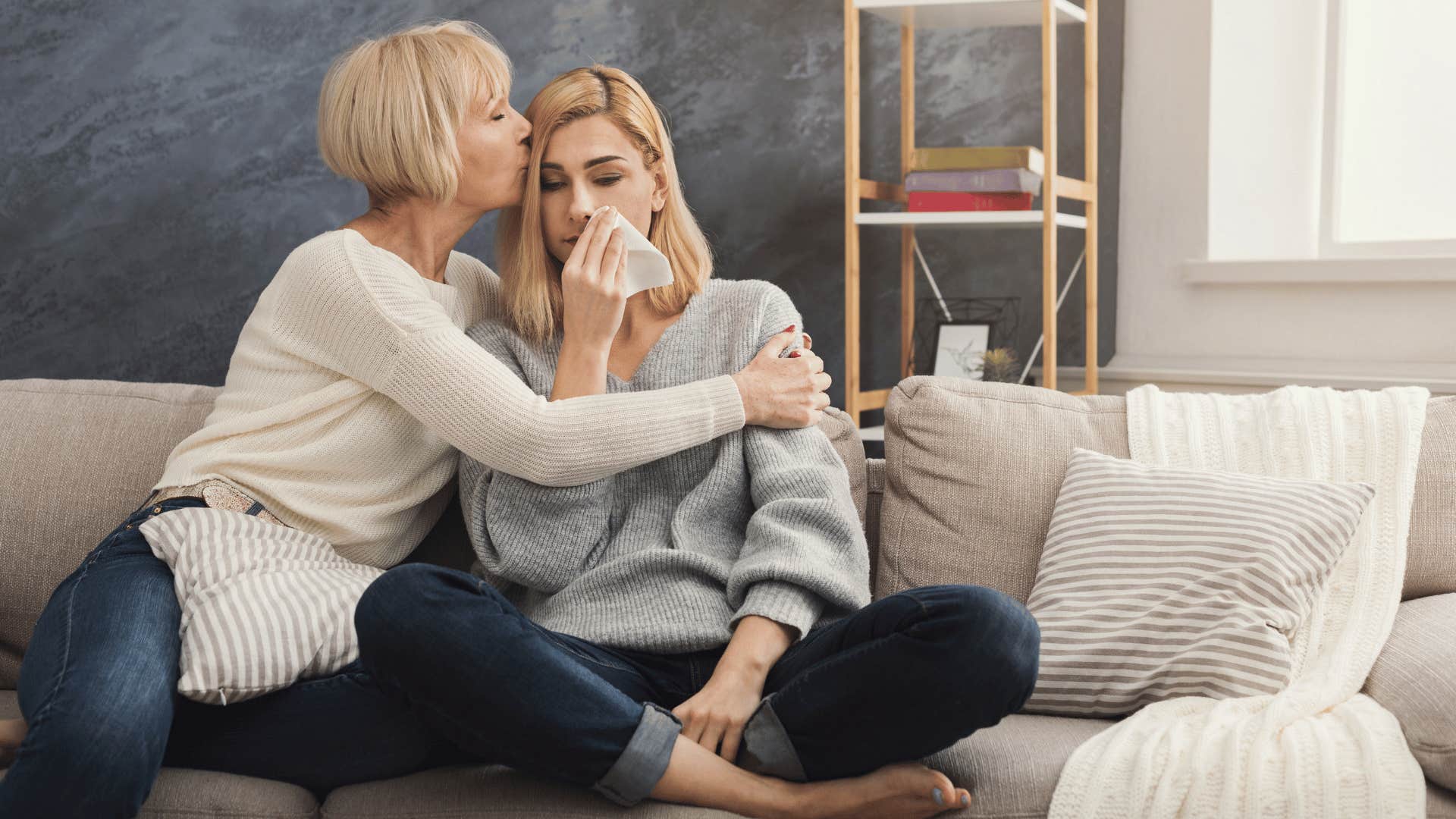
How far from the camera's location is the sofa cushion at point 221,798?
1291 mm

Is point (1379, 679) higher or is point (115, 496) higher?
point (115, 496)

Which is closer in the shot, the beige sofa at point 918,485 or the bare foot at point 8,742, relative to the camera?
the bare foot at point 8,742

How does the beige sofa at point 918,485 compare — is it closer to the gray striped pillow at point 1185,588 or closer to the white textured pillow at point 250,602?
the gray striped pillow at point 1185,588

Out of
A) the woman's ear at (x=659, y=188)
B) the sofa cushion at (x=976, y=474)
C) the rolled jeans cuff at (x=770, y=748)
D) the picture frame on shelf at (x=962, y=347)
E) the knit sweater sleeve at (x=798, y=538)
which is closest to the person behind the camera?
the rolled jeans cuff at (x=770, y=748)

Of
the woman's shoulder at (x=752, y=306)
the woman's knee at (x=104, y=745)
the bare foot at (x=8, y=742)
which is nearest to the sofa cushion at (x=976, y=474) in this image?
the woman's shoulder at (x=752, y=306)

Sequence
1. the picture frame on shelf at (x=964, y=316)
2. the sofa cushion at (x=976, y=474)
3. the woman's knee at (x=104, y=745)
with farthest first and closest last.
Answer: the picture frame on shelf at (x=964, y=316)
the sofa cushion at (x=976, y=474)
the woman's knee at (x=104, y=745)

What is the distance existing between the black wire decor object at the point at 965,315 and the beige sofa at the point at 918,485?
3.68 ft

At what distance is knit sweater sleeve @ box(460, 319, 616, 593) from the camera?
1557 millimetres

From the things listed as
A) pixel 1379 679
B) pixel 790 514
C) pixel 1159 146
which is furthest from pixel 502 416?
pixel 1159 146

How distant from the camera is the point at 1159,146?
2.81 metres

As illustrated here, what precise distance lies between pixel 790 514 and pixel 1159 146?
5.74ft

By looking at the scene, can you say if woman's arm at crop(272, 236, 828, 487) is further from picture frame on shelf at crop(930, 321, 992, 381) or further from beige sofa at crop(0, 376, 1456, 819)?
picture frame on shelf at crop(930, 321, 992, 381)

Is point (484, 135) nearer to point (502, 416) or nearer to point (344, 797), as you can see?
point (502, 416)

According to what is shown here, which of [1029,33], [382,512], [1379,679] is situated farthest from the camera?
[1029,33]
